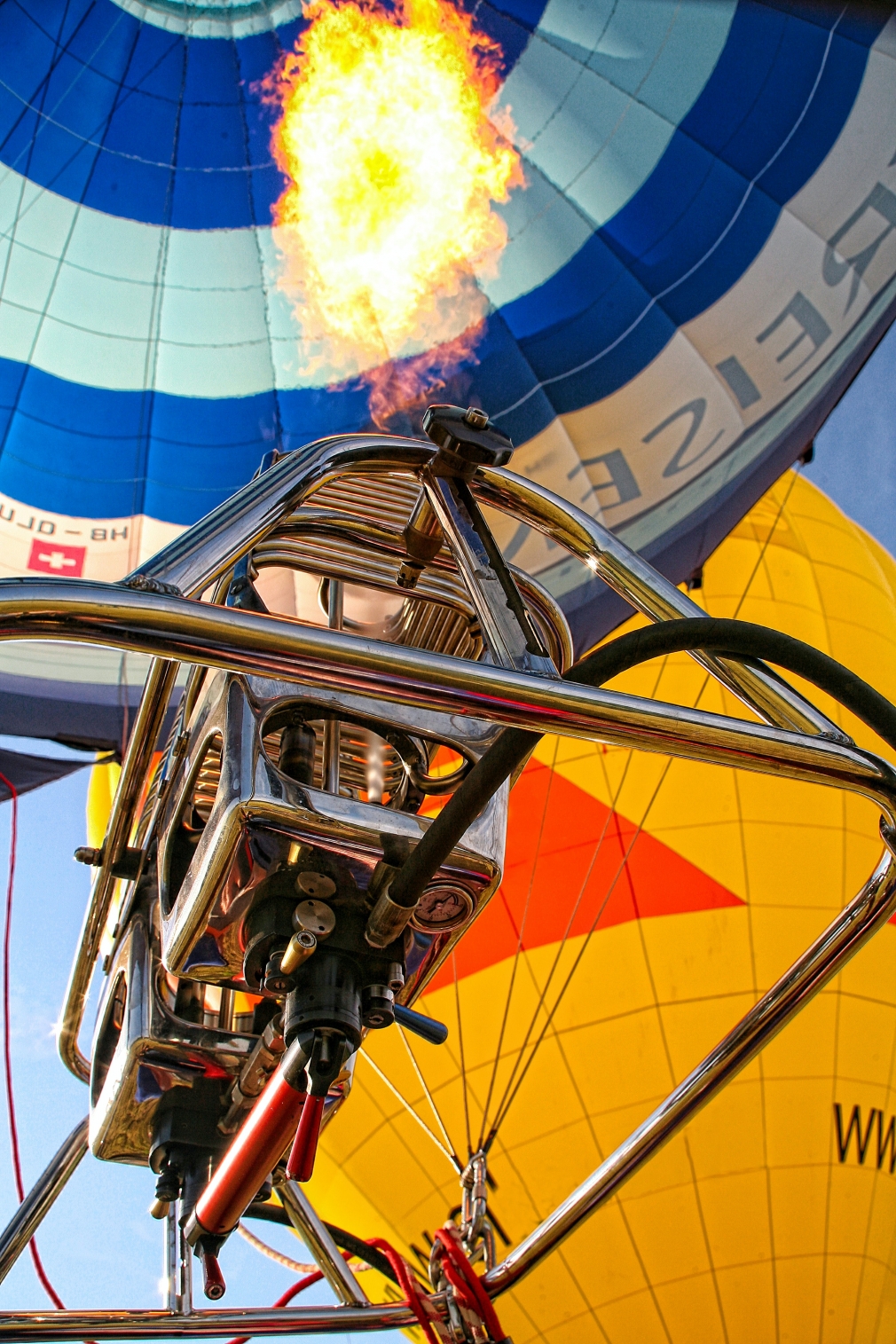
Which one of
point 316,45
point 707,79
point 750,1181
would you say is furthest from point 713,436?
point 750,1181

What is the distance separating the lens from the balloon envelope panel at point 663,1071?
5.03 metres

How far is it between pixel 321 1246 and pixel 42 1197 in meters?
0.42

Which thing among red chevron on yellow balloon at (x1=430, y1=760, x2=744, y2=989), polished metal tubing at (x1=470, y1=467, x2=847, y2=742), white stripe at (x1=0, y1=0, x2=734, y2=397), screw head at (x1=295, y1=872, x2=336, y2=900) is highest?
white stripe at (x1=0, y1=0, x2=734, y2=397)

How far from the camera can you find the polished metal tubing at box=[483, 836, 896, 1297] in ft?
3.62

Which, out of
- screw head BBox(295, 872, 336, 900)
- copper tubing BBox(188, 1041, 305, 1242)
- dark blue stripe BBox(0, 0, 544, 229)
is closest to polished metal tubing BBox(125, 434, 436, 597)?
screw head BBox(295, 872, 336, 900)

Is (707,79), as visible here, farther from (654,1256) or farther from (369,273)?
(654,1256)

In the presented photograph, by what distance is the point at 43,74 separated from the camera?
337 cm

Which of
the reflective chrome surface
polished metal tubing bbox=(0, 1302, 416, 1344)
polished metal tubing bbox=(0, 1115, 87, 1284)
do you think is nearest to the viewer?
the reflective chrome surface

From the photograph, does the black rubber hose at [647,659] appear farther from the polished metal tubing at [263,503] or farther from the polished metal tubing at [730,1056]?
the polished metal tubing at [263,503]

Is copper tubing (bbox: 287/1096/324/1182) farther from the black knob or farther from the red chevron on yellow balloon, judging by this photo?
the red chevron on yellow balloon

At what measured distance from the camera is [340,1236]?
266 cm

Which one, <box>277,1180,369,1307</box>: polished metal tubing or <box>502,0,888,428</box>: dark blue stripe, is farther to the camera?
<box>502,0,888,428</box>: dark blue stripe

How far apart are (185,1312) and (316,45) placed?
9.90ft

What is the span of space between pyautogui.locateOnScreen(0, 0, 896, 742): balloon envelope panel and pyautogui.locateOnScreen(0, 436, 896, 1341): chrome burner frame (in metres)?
1.80
